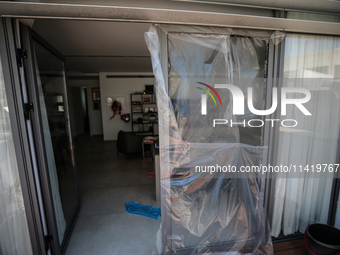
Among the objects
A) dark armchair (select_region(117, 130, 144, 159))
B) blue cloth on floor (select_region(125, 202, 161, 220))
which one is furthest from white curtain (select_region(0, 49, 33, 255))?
dark armchair (select_region(117, 130, 144, 159))

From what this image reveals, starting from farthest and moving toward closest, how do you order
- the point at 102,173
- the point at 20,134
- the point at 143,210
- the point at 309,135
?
the point at 102,173
the point at 143,210
the point at 309,135
the point at 20,134

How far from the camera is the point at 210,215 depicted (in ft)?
5.15

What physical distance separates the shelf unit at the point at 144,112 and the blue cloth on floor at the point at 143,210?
12.7ft

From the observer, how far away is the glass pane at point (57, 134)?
154 cm

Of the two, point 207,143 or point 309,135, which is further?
point 309,135

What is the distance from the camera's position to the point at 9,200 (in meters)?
1.33

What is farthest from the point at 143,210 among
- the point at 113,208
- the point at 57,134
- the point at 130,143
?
the point at 130,143

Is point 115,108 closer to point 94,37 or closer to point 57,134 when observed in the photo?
point 94,37

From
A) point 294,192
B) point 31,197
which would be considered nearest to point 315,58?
point 294,192

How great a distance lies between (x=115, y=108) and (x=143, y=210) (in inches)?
182

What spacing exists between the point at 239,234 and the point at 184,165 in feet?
2.99

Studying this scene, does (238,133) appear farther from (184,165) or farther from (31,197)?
(31,197)

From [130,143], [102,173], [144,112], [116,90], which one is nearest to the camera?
[102,173]

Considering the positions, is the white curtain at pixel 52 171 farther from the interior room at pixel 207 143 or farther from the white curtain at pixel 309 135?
the white curtain at pixel 309 135
